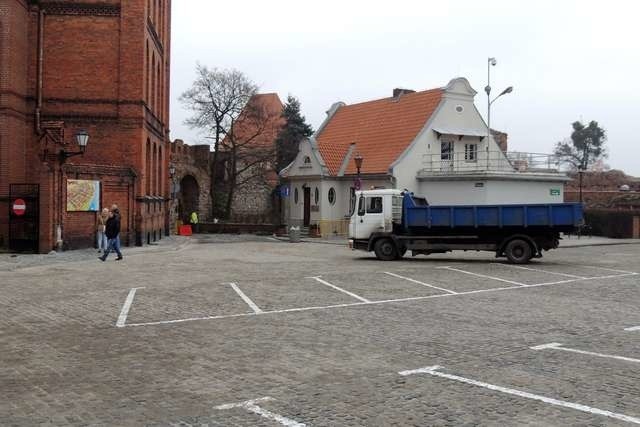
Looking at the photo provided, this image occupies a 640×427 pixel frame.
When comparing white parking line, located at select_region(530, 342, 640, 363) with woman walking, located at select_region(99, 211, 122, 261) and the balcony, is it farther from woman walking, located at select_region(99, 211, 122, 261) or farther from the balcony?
the balcony

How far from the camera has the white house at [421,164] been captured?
3669 cm

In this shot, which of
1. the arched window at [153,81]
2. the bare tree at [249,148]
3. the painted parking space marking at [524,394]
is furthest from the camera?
the bare tree at [249,148]

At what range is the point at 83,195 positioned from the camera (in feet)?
80.2

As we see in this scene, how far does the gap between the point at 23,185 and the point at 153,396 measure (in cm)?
2069

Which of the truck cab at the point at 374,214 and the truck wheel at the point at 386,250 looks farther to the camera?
the truck cab at the point at 374,214

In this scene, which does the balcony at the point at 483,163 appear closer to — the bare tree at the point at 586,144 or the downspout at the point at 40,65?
the downspout at the point at 40,65

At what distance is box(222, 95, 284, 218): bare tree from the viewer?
1957 inches

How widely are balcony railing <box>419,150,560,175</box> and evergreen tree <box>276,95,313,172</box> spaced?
17098 millimetres

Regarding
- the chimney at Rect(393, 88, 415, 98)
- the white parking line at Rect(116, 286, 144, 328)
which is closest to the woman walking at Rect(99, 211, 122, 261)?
the white parking line at Rect(116, 286, 144, 328)

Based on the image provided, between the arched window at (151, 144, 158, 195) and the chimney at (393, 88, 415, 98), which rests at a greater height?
the chimney at (393, 88, 415, 98)

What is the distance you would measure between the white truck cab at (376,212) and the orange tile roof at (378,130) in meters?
14.4

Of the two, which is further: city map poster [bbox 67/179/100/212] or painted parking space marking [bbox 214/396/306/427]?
city map poster [bbox 67/179/100/212]

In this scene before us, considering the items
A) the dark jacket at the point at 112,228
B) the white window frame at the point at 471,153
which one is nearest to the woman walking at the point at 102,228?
the dark jacket at the point at 112,228

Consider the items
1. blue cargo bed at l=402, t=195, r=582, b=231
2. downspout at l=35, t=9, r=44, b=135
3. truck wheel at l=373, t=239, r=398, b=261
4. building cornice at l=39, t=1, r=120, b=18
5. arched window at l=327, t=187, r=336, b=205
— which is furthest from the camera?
arched window at l=327, t=187, r=336, b=205
